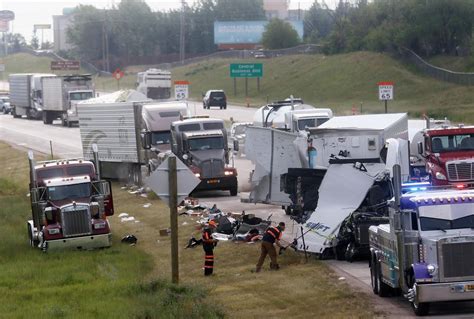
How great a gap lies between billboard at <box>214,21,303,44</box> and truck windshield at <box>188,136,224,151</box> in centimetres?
11008

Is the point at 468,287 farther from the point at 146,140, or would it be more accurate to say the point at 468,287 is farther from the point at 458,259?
the point at 146,140

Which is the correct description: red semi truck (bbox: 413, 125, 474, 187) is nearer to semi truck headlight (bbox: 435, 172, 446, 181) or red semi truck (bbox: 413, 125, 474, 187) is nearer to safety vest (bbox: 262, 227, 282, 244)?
semi truck headlight (bbox: 435, 172, 446, 181)

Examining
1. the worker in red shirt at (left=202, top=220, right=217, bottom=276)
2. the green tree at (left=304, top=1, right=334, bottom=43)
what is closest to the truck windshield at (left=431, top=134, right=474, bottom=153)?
the worker in red shirt at (left=202, top=220, right=217, bottom=276)

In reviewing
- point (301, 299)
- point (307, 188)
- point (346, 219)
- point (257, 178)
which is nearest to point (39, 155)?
point (257, 178)

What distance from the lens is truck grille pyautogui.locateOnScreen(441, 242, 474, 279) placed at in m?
17.8

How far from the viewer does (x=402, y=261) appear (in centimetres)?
1853

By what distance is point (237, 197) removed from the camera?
41375 mm

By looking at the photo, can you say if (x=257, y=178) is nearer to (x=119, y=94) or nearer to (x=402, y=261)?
(x=402, y=261)

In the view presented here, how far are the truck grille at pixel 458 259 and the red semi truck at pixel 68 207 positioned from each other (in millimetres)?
13900

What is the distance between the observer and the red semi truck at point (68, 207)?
96.5 feet

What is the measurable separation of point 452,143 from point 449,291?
44.6ft

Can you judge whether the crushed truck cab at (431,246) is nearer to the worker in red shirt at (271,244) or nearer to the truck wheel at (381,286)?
the truck wheel at (381,286)

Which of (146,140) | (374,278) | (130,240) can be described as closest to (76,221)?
(130,240)

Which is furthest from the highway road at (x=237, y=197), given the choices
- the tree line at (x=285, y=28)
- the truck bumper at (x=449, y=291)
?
the tree line at (x=285, y=28)
